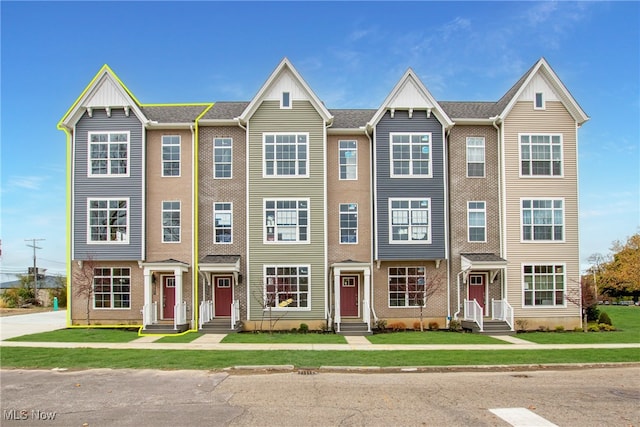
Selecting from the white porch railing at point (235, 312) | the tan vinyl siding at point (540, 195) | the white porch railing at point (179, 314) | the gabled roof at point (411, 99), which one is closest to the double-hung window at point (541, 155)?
the tan vinyl siding at point (540, 195)

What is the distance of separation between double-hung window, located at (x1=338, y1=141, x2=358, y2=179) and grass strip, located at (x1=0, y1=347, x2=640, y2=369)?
10.8 meters

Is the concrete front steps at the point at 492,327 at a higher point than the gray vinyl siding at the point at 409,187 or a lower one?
lower

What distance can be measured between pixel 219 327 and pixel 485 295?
13.0 m

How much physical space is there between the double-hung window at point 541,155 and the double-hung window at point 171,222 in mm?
17051

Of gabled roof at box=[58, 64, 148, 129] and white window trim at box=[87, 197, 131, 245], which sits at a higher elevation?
gabled roof at box=[58, 64, 148, 129]

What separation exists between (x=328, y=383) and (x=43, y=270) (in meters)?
56.9

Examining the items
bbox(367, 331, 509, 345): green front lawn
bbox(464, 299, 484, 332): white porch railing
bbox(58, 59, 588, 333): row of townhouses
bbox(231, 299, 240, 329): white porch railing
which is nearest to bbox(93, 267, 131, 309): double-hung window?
bbox(58, 59, 588, 333): row of townhouses

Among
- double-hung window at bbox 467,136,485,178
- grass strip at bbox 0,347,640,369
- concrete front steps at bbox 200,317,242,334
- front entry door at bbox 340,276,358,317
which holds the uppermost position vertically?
double-hung window at bbox 467,136,485,178

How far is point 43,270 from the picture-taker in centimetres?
5909

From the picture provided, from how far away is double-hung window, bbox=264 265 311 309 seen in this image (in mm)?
24031

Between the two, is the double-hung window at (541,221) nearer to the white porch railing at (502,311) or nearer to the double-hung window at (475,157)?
the double-hung window at (475,157)

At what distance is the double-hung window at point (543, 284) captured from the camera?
2473 cm

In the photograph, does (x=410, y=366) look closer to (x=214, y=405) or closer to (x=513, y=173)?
(x=214, y=405)

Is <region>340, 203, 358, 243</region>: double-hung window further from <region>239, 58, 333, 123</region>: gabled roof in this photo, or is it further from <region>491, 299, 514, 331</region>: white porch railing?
<region>491, 299, 514, 331</region>: white porch railing
